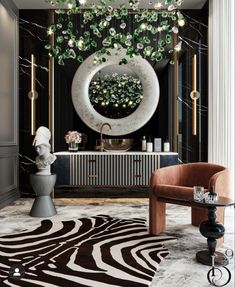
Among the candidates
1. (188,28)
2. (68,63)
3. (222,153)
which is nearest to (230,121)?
(222,153)

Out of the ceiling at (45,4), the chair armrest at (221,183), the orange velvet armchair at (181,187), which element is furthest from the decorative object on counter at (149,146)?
the ceiling at (45,4)

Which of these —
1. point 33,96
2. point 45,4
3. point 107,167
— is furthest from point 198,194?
point 45,4

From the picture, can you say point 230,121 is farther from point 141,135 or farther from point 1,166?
point 1,166

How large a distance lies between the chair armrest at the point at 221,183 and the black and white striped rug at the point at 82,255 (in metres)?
0.74

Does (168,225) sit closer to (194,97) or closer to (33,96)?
(194,97)

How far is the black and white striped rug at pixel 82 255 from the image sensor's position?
2.45 meters

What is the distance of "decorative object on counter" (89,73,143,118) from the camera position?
568cm

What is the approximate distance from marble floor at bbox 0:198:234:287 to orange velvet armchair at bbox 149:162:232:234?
211 millimetres

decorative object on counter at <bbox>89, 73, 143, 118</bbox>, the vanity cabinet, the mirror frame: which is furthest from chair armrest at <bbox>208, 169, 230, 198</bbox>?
decorative object on counter at <bbox>89, 73, 143, 118</bbox>

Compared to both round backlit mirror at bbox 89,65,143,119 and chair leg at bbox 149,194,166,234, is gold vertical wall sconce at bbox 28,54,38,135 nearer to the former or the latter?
round backlit mirror at bbox 89,65,143,119

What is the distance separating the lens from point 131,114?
567 cm

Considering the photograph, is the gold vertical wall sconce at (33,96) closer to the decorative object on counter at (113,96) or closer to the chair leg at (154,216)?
the decorative object on counter at (113,96)

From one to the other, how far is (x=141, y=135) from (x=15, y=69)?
7.83 ft

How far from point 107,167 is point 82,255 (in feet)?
7.85
